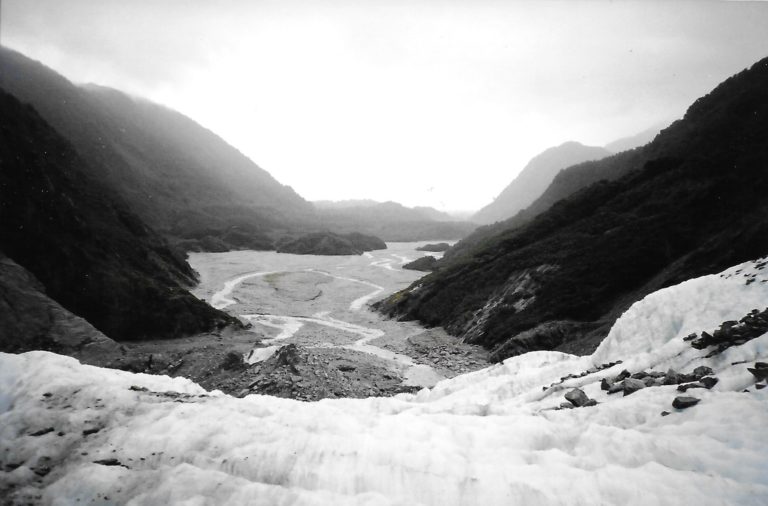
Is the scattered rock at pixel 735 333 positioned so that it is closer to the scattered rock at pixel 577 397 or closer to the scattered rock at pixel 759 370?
the scattered rock at pixel 759 370

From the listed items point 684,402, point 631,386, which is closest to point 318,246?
point 631,386

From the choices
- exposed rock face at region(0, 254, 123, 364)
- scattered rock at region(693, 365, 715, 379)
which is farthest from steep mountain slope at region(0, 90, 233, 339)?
scattered rock at region(693, 365, 715, 379)

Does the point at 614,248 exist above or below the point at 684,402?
above

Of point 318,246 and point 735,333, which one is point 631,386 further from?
point 318,246

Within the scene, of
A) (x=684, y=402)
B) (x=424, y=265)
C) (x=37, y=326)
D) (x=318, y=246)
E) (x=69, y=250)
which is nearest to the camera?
(x=684, y=402)

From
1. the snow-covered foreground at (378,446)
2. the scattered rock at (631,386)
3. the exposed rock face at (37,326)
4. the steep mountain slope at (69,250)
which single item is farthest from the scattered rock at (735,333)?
the steep mountain slope at (69,250)

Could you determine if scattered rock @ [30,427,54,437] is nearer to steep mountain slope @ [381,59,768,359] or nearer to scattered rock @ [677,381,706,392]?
scattered rock @ [677,381,706,392]
